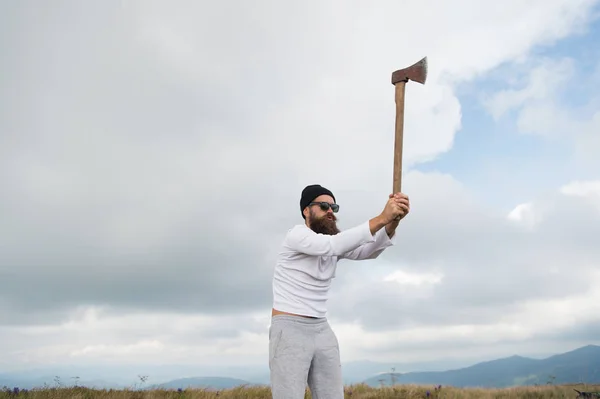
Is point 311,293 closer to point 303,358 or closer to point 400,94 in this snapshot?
point 303,358

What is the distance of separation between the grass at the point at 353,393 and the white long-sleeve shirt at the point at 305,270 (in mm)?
4444

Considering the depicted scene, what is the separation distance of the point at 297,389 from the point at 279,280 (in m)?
1.02

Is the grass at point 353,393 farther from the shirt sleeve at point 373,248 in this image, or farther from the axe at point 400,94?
the axe at point 400,94

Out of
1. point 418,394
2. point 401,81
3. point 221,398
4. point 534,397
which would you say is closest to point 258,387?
point 221,398

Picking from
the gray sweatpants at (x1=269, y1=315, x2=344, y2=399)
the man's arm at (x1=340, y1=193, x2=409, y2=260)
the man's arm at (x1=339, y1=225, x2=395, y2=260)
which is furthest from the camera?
the man's arm at (x1=339, y1=225, x2=395, y2=260)

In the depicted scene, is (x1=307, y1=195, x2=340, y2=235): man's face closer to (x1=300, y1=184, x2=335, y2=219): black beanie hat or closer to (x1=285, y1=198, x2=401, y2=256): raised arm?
(x1=300, y1=184, x2=335, y2=219): black beanie hat

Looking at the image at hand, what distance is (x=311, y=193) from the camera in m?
5.57

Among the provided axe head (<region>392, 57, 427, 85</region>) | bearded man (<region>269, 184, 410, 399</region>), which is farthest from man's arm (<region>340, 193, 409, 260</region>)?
axe head (<region>392, 57, 427, 85</region>)

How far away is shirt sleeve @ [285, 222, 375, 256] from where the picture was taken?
480cm

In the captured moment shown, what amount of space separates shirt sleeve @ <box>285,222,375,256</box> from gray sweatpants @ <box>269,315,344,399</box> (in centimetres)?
68

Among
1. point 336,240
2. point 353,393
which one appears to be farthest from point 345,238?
point 353,393

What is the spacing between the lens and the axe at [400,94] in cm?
548

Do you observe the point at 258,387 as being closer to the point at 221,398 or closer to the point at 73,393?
the point at 221,398

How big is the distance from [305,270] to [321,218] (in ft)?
1.96
